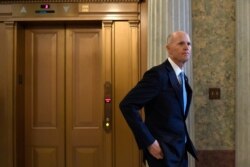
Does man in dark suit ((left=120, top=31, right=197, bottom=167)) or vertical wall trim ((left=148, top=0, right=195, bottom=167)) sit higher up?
vertical wall trim ((left=148, top=0, right=195, bottom=167))

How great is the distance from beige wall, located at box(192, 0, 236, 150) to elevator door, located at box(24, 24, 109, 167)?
123 centimetres

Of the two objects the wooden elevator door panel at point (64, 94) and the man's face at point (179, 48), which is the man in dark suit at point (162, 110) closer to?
the man's face at point (179, 48)

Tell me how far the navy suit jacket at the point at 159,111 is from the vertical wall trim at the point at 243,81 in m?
1.30

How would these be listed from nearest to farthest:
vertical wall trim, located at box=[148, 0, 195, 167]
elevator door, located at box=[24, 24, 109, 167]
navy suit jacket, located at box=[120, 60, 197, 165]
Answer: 1. navy suit jacket, located at box=[120, 60, 197, 165]
2. vertical wall trim, located at box=[148, 0, 195, 167]
3. elevator door, located at box=[24, 24, 109, 167]

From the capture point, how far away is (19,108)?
4160 mm

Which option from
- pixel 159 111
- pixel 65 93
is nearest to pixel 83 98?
pixel 65 93

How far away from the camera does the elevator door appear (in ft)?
13.8

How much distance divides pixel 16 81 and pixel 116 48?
1.24 metres

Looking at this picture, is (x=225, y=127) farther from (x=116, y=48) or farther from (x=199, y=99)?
(x=116, y=48)

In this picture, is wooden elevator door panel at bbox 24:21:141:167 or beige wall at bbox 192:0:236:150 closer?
beige wall at bbox 192:0:236:150

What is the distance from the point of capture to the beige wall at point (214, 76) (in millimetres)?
3514

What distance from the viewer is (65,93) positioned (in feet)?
13.8

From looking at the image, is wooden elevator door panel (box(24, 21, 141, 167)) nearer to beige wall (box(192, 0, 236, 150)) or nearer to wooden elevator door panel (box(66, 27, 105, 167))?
wooden elevator door panel (box(66, 27, 105, 167))

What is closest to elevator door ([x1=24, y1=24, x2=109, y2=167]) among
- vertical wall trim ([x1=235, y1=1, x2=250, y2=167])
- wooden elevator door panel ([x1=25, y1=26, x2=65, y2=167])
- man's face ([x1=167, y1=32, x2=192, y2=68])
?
wooden elevator door panel ([x1=25, y1=26, x2=65, y2=167])
